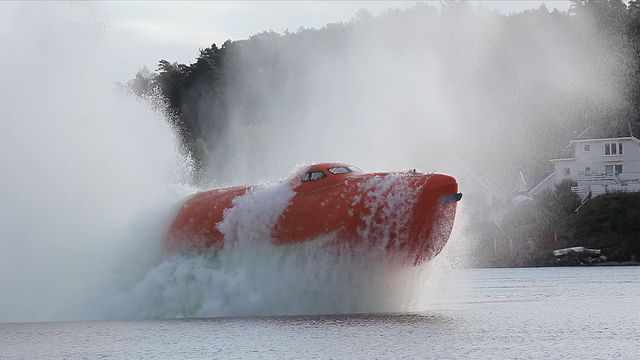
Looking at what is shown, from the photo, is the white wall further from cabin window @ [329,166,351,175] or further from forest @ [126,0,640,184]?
cabin window @ [329,166,351,175]

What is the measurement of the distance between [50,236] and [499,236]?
74640 millimetres

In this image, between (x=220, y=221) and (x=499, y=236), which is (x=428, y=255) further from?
(x=499, y=236)

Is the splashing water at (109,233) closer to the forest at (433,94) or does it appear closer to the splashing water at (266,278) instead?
the splashing water at (266,278)

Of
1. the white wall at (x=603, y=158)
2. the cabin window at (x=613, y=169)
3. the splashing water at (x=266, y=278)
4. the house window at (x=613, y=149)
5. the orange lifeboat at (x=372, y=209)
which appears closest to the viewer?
the orange lifeboat at (x=372, y=209)

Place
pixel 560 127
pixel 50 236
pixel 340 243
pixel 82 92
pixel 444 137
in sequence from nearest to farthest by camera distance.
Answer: pixel 340 243 → pixel 50 236 → pixel 82 92 → pixel 444 137 → pixel 560 127

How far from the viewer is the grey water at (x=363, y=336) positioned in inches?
1037

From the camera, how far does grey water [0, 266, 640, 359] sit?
2633 centimetres

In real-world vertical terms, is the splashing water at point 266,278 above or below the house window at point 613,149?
below

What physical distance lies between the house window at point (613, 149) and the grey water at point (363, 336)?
306 ft

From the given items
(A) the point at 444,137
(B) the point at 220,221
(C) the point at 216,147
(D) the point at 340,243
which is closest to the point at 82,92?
(B) the point at 220,221

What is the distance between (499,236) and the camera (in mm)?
110188

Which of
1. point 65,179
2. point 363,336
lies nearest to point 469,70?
point 65,179

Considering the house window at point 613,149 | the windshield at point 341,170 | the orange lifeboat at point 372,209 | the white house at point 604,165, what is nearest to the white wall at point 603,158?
the white house at point 604,165

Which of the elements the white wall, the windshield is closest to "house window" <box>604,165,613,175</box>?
the white wall
